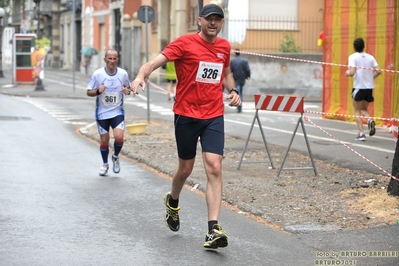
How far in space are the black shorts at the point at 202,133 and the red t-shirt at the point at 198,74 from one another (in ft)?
0.17

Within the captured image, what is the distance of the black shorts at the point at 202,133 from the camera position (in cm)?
763

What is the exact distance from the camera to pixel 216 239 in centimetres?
718

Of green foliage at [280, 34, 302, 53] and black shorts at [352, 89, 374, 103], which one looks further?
green foliage at [280, 34, 302, 53]

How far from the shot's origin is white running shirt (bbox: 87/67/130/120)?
12172 millimetres

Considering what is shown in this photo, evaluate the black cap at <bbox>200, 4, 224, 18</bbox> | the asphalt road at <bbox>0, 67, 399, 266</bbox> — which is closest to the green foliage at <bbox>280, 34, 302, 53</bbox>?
the asphalt road at <bbox>0, 67, 399, 266</bbox>

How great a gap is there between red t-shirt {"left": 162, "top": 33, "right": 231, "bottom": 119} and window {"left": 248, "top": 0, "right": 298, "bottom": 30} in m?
26.5

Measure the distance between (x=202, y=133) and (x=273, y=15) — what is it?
27268mm

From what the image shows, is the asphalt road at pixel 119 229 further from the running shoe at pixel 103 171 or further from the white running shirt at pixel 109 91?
the white running shirt at pixel 109 91

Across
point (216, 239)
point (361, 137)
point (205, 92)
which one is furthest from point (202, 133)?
point (361, 137)

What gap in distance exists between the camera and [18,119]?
21.8 m

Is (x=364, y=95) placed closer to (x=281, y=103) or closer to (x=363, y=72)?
(x=363, y=72)

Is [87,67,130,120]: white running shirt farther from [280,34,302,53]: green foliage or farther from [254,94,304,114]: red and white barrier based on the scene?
[280,34,302,53]: green foliage

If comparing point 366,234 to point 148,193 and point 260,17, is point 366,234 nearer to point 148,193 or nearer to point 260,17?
point 148,193

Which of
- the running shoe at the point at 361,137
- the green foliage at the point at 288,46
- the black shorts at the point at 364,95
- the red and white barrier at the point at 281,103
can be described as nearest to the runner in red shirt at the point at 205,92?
the red and white barrier at the point at 281,103
